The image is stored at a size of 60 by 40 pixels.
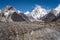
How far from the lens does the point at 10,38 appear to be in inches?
450

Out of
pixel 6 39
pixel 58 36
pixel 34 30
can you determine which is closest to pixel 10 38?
pixel 6 39

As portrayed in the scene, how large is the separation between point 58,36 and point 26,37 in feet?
7.50

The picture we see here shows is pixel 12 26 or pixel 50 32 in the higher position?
pixel 12 26

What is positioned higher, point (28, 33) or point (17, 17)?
point (17, 17)

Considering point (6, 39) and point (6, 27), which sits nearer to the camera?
point (6, 39)

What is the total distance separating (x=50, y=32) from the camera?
1166 cm

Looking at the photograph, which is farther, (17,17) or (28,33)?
(17,17)

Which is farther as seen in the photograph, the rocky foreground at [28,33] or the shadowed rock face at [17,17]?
the shadowed rock face at [17,17]

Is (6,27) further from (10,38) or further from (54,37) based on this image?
(54,37)

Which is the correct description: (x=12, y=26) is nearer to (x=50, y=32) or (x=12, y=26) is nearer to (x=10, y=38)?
(x=10, y=38)

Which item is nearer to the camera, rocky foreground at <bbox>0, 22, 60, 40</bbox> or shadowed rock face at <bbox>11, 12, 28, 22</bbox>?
rocky foreground at <bbox>0, 22, 60, 40</bbox>

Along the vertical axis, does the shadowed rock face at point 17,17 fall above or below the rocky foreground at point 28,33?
above

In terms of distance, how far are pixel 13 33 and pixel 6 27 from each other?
82cm

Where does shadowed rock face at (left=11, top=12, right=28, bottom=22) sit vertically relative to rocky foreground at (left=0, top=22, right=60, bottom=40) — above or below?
above
